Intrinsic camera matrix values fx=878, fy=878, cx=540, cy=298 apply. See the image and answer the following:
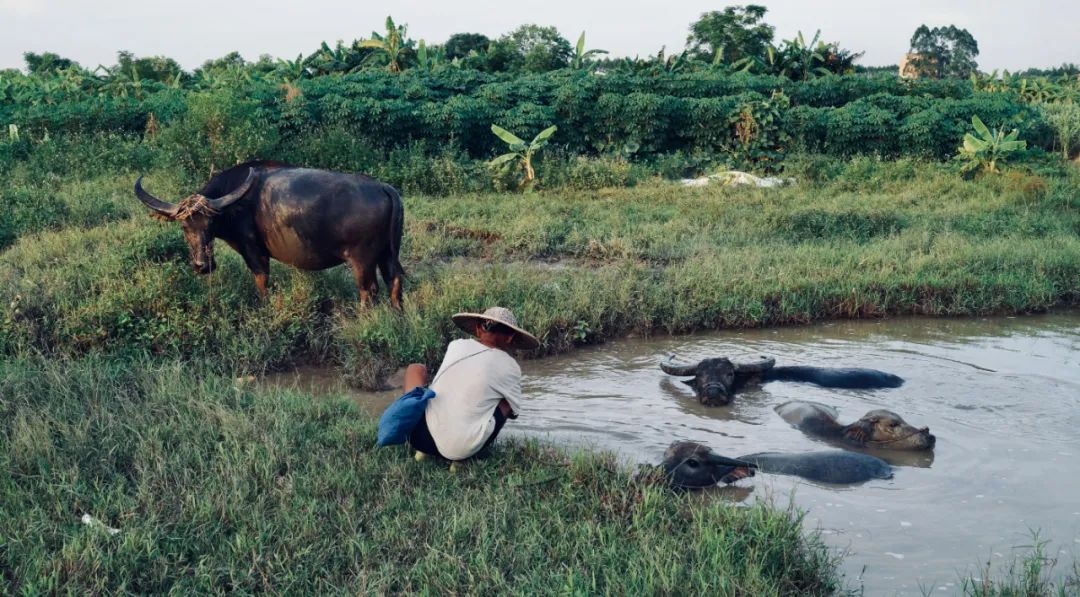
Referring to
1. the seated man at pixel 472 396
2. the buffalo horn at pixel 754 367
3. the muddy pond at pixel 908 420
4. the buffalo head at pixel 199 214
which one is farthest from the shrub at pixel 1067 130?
the seated man at pixel 472 396

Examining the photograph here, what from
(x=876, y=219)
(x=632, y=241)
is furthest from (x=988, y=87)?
(x=632, y=241)

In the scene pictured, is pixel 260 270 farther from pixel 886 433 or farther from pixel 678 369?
pixel 886 433

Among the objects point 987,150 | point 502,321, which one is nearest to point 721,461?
point 502,321

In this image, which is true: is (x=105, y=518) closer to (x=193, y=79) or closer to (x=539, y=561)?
(x=539, y=561)

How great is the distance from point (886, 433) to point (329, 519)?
123 inches

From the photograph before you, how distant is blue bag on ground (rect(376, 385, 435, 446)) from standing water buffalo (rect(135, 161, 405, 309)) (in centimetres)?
256

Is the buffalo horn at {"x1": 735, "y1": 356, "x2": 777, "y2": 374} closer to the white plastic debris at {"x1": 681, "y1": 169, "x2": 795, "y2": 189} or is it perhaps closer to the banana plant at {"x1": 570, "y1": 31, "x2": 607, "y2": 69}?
the white plastic debris at {"x1": 681, "y1": 169, "x2": 795, "y2": 189}

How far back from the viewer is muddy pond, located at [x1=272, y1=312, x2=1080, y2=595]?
12.6 feet

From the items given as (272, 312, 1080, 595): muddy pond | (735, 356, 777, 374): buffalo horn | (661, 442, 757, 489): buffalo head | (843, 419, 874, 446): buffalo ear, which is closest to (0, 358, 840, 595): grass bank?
(661, 442, 757, 489): buffalo head

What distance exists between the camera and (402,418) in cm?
405

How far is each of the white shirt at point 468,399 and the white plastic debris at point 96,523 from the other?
140 cm

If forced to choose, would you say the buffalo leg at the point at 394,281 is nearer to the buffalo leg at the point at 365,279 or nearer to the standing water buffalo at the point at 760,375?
the buffalo leg at the point at 365,279

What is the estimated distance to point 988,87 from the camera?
21.0m

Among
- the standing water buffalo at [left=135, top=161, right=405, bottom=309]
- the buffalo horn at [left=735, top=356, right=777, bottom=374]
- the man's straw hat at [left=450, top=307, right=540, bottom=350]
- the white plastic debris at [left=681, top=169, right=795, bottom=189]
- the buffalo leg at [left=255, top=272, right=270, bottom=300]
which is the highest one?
the white plastic debris at [left=681, top=169, right=795, bottom=189]
